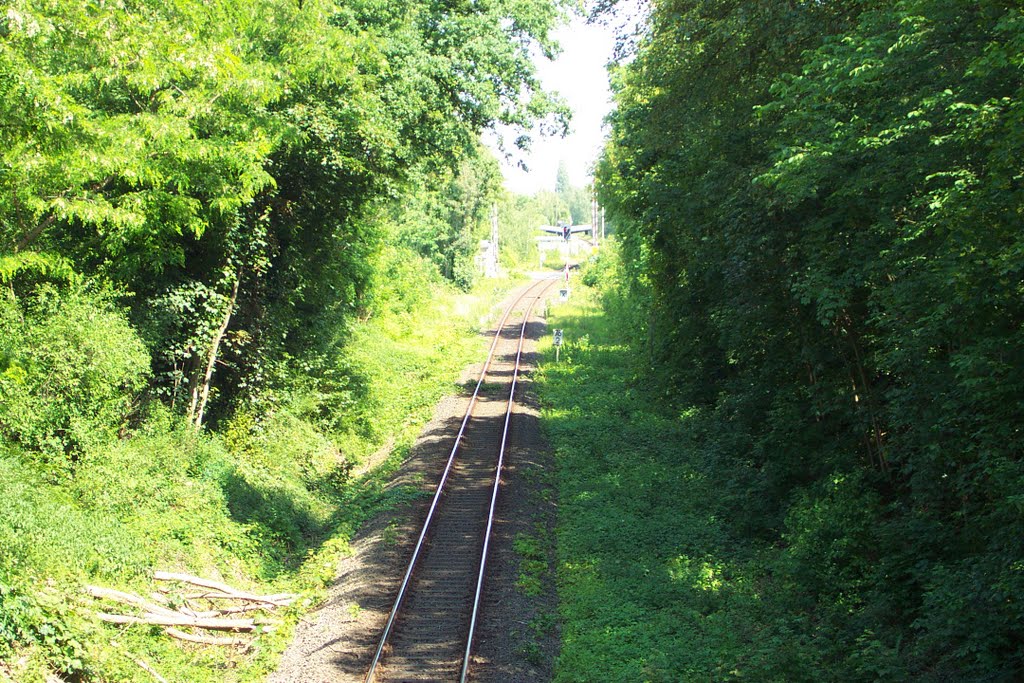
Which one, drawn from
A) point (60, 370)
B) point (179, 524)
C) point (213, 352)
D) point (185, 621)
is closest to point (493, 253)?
point (213, 352)

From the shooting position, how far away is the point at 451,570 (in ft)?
46.2

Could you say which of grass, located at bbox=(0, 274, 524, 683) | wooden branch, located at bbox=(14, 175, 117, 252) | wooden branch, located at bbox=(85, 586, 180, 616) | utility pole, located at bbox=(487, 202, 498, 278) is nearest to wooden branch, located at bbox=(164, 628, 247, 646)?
grass, located at bbox=(0, 274, 524, 683)

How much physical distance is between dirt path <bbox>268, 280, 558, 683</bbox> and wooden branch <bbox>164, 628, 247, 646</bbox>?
2.25 ft

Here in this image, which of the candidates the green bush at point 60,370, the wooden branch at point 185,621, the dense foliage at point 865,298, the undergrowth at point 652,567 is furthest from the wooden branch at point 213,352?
the dense foliage at point 865,298

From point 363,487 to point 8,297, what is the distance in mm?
8303

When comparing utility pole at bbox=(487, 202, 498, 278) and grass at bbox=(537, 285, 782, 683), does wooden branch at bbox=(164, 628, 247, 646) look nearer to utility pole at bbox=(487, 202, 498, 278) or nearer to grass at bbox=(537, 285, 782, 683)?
grass at bbox=(537, 285, 782, 683)

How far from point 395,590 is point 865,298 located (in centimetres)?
833

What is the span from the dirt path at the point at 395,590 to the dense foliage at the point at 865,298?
10.3 feet

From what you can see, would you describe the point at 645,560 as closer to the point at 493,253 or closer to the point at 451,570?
the point at 451,570

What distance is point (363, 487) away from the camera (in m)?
18.9

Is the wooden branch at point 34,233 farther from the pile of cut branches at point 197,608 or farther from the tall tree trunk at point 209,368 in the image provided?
the tall tree trunk at point 209,368

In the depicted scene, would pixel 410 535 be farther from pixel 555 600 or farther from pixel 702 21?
pixel 702 21

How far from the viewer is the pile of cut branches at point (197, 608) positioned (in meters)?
10.4

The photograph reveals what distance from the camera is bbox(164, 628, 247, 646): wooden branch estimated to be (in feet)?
35.4
